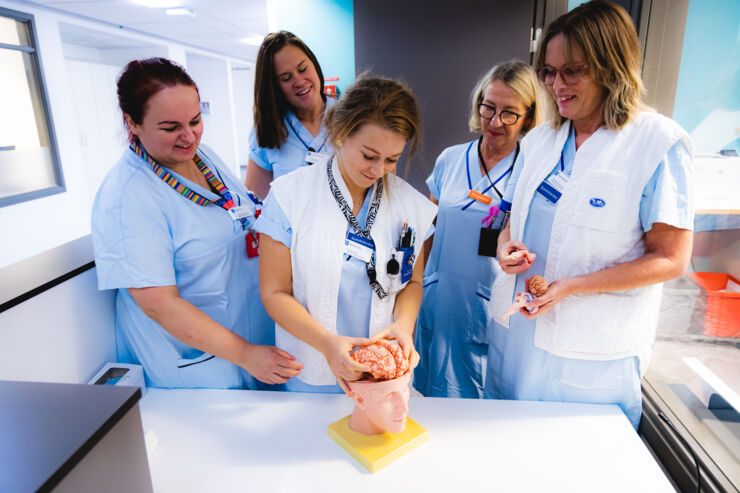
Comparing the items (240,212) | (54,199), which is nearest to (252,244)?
(240,212)

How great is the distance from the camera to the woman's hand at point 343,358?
1.08 m

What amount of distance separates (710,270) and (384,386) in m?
2.18

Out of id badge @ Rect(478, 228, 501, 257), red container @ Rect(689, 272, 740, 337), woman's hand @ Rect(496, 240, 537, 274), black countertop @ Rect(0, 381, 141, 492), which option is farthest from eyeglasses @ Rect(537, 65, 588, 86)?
red container @ Rect(689, 272, 740, 337)

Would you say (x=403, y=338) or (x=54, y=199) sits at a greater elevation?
(x=403, y=338)

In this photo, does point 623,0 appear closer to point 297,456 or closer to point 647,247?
point 647,247

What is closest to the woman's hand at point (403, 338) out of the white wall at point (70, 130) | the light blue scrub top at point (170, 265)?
the light blue scrub top at point (170, 265)

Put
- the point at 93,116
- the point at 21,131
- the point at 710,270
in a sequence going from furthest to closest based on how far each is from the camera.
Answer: the point at 93,116 → the point at 21,131 → the point at 710,270

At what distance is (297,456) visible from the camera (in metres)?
1.13

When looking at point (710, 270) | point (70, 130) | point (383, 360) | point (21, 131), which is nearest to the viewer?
point (383, 360)

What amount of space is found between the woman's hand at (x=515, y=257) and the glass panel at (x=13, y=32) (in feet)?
22.8

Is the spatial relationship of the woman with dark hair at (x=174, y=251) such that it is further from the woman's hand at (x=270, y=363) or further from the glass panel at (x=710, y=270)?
the glass panel at (x=710, y=270)

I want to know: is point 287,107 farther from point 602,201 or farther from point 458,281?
point 602,201

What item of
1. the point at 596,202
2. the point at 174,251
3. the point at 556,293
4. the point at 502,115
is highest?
the point at 502,115

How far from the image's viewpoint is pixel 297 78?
195cm
